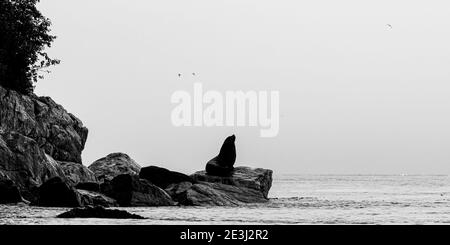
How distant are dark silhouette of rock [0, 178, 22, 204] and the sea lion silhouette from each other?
1753 cm

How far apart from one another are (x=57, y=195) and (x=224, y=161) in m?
17.8

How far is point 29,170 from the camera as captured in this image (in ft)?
142

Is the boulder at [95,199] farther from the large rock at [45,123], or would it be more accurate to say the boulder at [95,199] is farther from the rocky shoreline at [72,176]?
the large rock at [45,123]

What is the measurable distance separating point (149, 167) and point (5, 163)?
11.8 metres

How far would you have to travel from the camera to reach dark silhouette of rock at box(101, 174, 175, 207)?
4250 cm

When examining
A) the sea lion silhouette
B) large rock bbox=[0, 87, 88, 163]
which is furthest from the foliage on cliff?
the sea lion silhouette

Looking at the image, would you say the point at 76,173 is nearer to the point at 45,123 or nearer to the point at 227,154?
A: the point at 45,123

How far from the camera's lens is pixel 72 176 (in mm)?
51812

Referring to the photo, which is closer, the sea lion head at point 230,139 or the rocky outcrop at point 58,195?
the rocky outcrop at point 58,195

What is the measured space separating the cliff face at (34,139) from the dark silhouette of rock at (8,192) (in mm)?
531

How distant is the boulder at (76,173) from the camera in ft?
169

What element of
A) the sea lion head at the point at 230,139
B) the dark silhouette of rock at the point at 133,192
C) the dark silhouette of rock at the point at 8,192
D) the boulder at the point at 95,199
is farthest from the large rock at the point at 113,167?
the dark silhouette of rock at the point at 8,192
